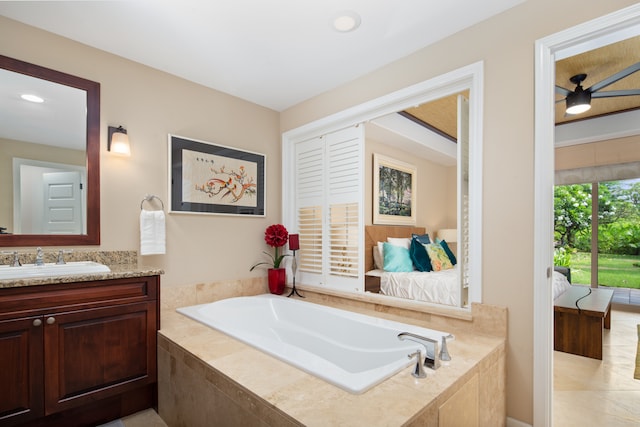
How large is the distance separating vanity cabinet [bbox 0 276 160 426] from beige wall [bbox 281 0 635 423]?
2120mm

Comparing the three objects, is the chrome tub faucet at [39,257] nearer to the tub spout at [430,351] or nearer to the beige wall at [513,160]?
the tub spout at [430,351]

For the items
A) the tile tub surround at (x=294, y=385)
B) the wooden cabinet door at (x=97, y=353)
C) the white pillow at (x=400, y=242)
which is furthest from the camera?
the white pillow at (x=400, y=242)

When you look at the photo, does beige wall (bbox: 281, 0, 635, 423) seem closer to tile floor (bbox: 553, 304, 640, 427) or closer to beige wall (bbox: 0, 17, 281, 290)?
tile floor (bbox: 553, 304, 640, 427)

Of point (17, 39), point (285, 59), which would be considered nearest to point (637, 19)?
point (285, 59)

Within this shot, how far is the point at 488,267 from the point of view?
1.95 m

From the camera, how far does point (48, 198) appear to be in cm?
212

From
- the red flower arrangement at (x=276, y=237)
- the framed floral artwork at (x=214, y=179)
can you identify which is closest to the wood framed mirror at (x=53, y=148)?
the framed floral artwork at (x=214, y=179)

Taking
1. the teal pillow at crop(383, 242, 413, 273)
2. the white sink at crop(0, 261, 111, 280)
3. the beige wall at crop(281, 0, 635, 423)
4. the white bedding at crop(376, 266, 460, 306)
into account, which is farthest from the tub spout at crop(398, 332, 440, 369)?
the teal pillow at crop(383, 242, 413, 273)

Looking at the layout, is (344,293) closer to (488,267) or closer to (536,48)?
(488,267)

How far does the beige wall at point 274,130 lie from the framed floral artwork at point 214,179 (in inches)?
3.1

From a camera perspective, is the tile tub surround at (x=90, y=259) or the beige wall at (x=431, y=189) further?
the beige wall at (x=431, y=189)

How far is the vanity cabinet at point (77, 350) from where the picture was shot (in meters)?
1.57

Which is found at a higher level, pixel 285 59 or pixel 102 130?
pixel 285 59

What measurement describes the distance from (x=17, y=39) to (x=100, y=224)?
4.05 ft
